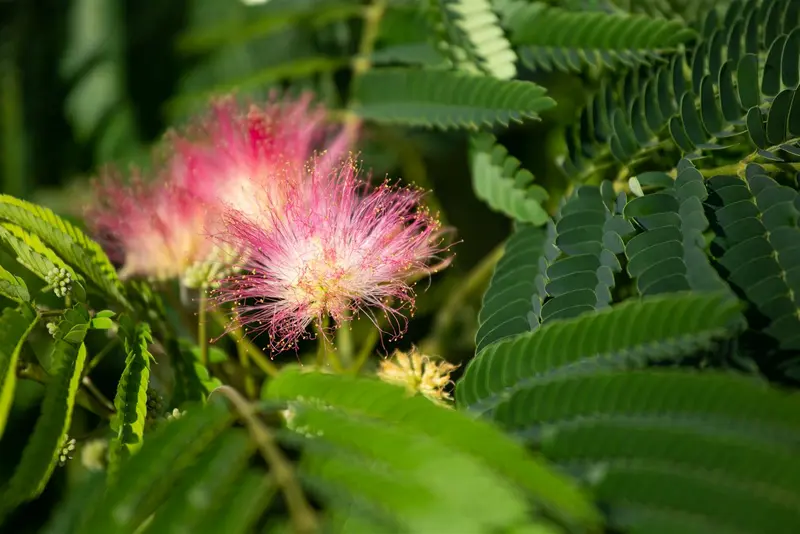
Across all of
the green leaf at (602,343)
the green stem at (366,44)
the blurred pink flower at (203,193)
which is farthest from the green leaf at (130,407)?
the green stem at (366,44)

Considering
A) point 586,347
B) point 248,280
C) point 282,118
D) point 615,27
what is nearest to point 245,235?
point 248,280

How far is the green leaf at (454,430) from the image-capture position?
48 cm

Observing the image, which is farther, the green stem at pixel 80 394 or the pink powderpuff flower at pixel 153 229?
the pink powderpuff flower at pixel 153 229

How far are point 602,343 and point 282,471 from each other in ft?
0.94

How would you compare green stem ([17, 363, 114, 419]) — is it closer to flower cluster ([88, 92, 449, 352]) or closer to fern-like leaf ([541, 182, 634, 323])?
flower cluster ([88, 92, 449, 352])

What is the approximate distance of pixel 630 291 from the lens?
0.76 metres

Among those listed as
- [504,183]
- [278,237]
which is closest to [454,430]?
[278,237]

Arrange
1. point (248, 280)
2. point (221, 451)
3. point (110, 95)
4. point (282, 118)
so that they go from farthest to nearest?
point (110, 95), point (282, 118), point (248, 280), point (221, 451)

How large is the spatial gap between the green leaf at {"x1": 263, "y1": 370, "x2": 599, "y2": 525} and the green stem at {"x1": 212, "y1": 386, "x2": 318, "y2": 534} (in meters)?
0.07

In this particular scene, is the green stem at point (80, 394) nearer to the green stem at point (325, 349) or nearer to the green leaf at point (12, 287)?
the green leaf at point (12, 287)

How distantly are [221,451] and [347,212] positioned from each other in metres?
0.40

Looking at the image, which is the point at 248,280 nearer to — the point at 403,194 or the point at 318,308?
the point at 318,308

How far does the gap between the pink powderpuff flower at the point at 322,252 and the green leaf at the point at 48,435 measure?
22 centimetres

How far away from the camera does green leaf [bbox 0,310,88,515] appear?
2.11ft
